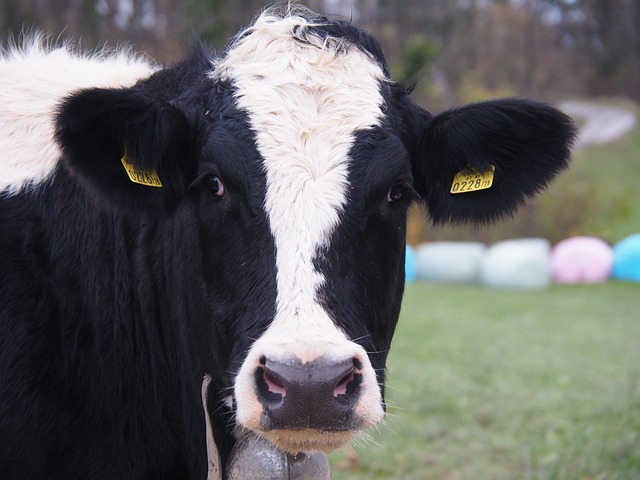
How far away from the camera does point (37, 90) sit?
379 cm

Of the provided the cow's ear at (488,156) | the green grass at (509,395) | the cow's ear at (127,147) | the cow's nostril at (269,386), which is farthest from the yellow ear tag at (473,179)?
the cow's nostril at (269,386)

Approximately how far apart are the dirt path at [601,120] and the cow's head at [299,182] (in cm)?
3388

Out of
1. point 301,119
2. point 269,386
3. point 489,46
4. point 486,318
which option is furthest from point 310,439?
point 489,46

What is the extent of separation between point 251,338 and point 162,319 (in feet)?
2.90

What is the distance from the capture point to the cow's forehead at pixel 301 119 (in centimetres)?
279

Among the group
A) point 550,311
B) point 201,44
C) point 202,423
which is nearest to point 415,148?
point 201,44

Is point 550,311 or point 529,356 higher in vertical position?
point 529,356

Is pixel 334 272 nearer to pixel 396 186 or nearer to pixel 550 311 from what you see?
pixel 396 186

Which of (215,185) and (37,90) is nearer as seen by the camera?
(215,185)

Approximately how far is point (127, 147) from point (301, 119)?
0.68 metres

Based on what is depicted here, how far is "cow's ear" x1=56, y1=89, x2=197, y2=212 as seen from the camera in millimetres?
3059

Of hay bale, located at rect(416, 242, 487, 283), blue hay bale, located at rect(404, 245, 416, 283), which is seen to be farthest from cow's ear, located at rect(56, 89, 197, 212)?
hay bale, located at rect(416, 242, 487, 283)

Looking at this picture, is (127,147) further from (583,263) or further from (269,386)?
(583,263)

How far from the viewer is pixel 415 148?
11.3 feet
